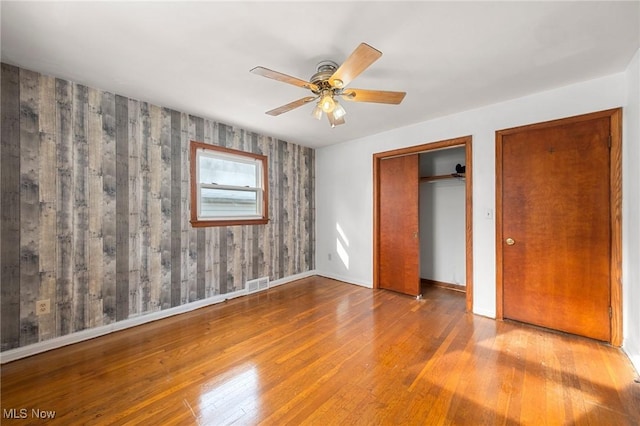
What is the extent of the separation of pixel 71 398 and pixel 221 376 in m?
0.94

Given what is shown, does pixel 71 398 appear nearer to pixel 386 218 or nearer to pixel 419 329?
pixel 419 329

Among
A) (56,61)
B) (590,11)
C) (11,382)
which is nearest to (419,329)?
(590,11)

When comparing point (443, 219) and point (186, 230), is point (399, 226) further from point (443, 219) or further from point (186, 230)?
point (186, 230)

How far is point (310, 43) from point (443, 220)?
11.2 ft

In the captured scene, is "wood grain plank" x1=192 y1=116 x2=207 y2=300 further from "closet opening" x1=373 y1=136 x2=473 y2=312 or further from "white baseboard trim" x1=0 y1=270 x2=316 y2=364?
"closet opening" x1=373 y1=136 x2=473 y2=312

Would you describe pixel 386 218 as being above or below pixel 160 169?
below

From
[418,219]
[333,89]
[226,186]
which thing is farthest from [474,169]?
[226,186]

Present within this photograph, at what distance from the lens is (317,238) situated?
5027mm

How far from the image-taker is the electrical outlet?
2248 mm

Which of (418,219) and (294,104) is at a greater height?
(294,104)

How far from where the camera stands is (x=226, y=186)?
3678 mm

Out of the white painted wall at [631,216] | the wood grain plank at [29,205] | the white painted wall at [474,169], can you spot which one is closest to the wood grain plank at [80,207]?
the wood grain plank at [29,205]

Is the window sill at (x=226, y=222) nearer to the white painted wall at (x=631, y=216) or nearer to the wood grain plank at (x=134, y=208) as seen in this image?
the wood grain plank at (x=134, y=208)

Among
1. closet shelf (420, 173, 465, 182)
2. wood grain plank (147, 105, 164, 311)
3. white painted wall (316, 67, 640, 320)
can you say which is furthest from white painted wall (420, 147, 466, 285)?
wood grain plank (147, 105, 164, 311)
